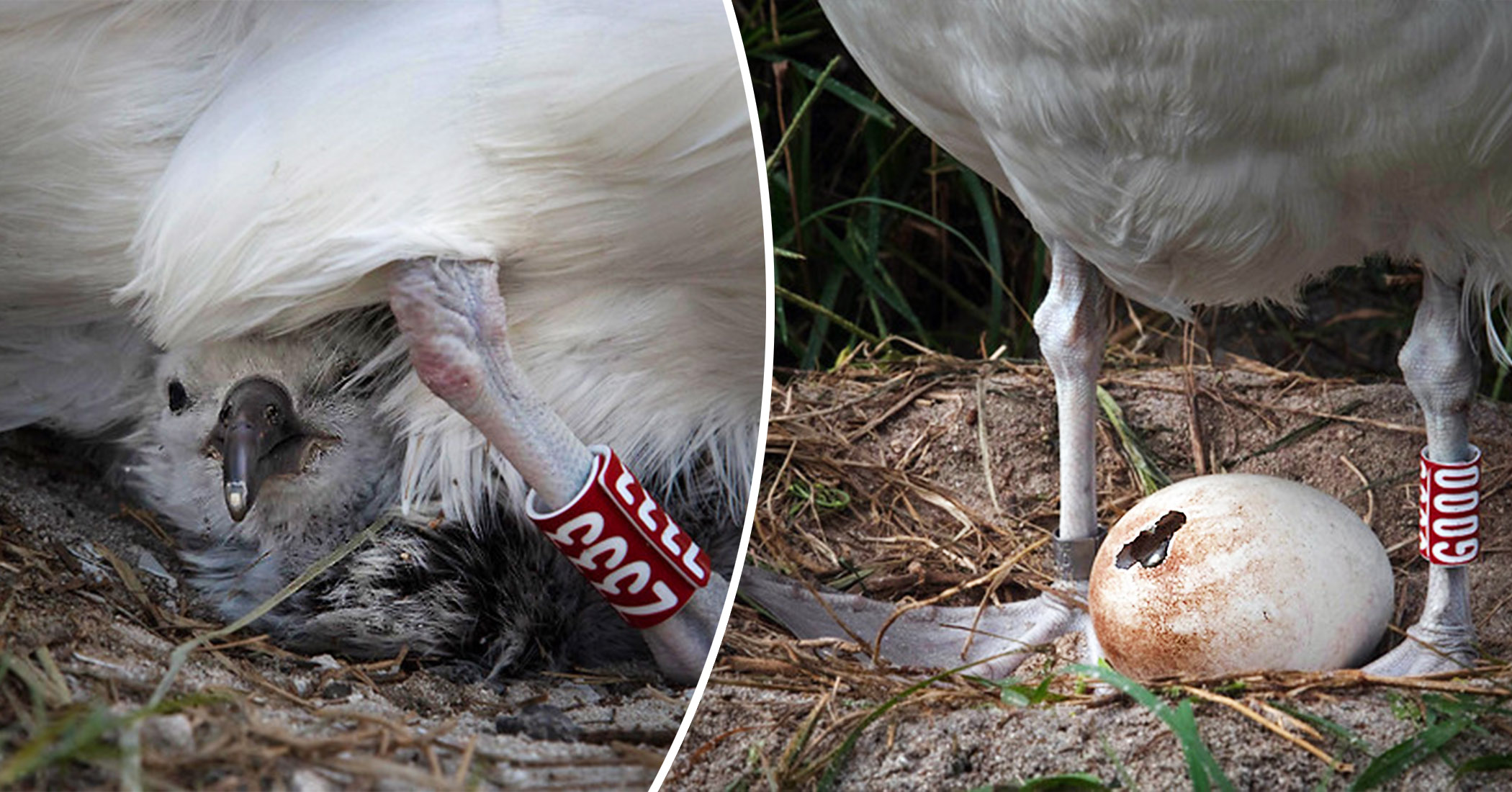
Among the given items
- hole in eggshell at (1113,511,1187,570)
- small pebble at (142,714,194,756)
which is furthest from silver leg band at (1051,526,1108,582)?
small pebble at (142,714,194,756)

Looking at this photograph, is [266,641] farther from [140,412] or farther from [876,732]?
[876,732]

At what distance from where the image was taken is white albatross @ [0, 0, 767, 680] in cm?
97

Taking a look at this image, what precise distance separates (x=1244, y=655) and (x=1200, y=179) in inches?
16.8

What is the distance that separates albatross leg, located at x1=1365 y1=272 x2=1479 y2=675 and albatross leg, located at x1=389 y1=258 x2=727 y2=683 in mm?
816

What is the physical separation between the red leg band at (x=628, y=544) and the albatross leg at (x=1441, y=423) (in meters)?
0.83

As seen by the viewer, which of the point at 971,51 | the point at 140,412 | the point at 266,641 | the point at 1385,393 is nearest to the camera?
the point at 266,641

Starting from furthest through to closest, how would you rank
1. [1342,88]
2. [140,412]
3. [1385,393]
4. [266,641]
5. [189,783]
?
[1385,393] → [1342,88] → [140,412] → [266,641] → [189,783]

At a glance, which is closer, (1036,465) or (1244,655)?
(1244,655)

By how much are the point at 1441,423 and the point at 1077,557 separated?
41cm

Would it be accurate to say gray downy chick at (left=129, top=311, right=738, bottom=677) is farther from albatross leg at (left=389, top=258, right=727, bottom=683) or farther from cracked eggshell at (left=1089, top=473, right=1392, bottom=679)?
cracked eggshell at (left=1089, top=473, right=1392, bottom=679)

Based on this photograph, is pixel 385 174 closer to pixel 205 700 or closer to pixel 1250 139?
pixel 205 700

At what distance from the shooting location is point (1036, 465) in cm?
217

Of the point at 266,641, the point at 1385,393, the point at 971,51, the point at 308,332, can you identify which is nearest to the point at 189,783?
the point at 266,641

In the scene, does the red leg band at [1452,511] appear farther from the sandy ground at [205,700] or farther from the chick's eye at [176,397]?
the chick's eye at [176,397]
